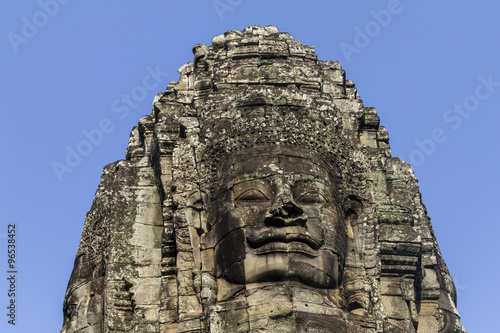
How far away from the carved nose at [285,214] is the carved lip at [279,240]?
0.12m

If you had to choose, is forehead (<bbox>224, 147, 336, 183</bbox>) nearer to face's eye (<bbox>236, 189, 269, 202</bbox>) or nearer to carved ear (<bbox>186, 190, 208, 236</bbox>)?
face's eye (<bbox>236, 189, 269, 202</bbox>)

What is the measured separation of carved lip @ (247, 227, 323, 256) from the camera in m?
18.2

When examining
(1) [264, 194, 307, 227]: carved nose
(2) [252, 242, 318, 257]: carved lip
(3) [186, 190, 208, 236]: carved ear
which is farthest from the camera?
(3) [186, 190, 208, 236]: carved ear

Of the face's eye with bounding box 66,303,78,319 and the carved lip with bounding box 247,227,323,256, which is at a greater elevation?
the face's eye with bounding box 66,303,78,319

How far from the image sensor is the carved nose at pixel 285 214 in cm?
1839

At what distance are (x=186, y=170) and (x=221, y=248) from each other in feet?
6.54

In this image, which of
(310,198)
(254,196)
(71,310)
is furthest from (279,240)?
(71,310)

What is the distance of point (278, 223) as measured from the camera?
1844 centimetres

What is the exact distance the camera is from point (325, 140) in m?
20.2

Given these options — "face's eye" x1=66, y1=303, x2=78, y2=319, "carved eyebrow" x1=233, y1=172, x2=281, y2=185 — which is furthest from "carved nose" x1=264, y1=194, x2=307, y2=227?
"face's eye" x1=66, y1=303, x2=78, y2=319

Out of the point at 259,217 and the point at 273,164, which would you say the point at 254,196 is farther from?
the point at 273,164

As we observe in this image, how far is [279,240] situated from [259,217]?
64cm

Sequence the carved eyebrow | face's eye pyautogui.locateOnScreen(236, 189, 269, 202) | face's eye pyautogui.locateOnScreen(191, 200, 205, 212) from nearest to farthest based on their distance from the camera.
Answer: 1. face's eye pyautogui.locateOnScreen(236, 189, 269, 202)
2. the carved eyebrow
3. face's eye pyautogui.locateOnScreen(191, 200, 205, 212)

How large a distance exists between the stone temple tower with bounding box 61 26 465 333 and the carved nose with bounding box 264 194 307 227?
2 cm
